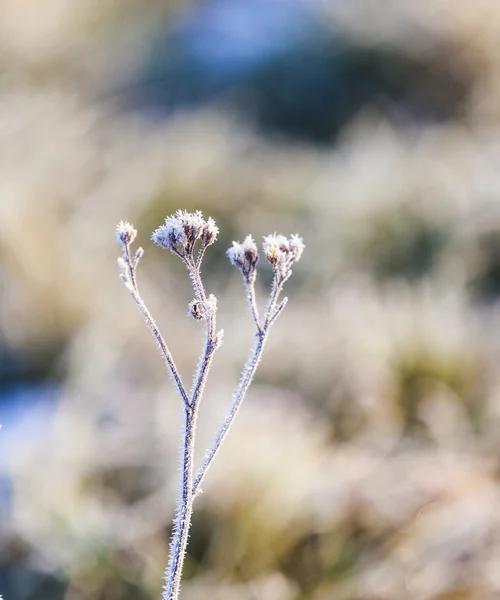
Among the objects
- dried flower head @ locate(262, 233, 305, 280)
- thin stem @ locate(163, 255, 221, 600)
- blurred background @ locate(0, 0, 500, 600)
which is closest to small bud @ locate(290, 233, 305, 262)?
dried flower head @ locate(262, 233, 305, 280)

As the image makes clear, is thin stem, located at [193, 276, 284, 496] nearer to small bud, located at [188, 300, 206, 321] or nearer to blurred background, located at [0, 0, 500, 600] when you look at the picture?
small bud, located at [188, 300, 206, 321]

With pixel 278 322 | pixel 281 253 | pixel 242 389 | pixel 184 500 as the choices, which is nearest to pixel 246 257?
pixel 281 253

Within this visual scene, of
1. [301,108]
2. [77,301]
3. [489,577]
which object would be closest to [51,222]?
[77,301]

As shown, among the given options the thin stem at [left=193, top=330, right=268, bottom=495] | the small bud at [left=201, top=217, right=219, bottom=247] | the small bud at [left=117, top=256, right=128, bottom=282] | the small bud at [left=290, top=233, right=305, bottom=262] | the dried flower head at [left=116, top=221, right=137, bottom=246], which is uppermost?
the small bud at [left=290, top=233, right=305, bottom=262]

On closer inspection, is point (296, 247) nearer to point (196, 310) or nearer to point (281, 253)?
point (281, 253)

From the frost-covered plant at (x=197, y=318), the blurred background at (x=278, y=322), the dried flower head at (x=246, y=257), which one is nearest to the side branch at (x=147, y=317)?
the frost-covered plant at (x=197, y=318)

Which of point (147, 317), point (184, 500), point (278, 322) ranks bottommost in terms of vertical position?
point (184, 500)

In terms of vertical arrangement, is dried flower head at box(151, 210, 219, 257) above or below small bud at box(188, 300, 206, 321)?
above

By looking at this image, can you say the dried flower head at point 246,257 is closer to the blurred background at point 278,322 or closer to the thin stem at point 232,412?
the thin stem at point 232,412

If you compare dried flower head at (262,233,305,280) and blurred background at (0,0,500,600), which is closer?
dried flower head at (262,233,305,280)
